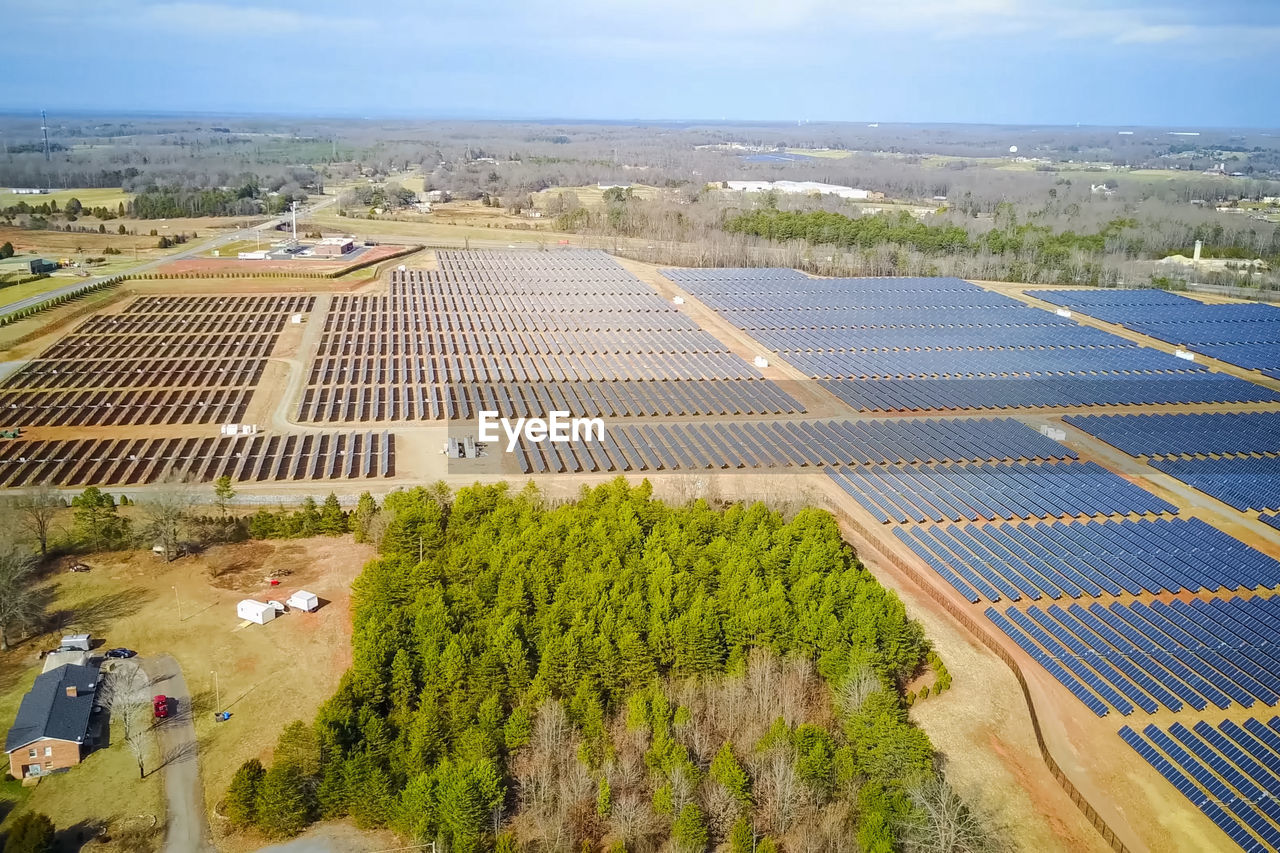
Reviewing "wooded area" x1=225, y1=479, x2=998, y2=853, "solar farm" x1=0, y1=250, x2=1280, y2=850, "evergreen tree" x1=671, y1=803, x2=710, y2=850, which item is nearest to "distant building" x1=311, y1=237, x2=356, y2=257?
"solar farm" x1=0, y1=250, x2=1280, y2=850

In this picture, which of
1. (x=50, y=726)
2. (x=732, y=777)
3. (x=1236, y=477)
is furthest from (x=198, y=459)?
(x=1236, y=477)

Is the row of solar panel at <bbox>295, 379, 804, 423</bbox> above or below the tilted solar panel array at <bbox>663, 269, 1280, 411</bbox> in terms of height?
below

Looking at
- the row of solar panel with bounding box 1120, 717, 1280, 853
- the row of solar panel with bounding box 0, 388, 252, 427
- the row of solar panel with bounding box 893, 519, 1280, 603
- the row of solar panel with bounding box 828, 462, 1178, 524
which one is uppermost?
the row of solar panel with bounding box 0, 388, 252, 427

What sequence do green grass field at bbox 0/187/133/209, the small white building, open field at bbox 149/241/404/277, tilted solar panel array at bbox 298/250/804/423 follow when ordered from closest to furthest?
the small white building, tilted solar panel array at bbox 298/250/804/423, open field at bbox 149/241/404/277, green grass field at bbox 0/187/133/209

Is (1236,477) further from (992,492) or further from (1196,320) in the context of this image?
(1196,320)

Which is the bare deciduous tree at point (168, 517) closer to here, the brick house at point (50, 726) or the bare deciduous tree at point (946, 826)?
the brick house at point (50, 726)

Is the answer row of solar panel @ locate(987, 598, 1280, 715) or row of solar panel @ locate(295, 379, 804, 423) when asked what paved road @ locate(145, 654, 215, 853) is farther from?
row of solar panel @ locate(987, 598, 1280, 715)

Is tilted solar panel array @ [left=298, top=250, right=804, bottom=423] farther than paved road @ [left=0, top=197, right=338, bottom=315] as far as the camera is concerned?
No
